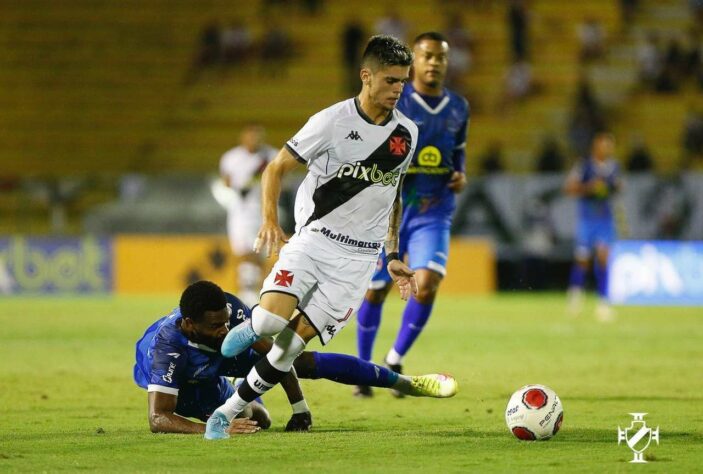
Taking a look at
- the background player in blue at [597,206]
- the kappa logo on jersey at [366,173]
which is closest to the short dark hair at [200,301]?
the kappa logo on jersey at [366,173]

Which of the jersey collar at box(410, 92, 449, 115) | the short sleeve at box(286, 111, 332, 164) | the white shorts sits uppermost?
the jersey collar at box(410, 92, 449, 115)

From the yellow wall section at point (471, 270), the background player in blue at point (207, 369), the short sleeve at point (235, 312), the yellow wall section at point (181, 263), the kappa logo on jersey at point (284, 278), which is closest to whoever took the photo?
the kappa logo on jersey at point (284, 278)

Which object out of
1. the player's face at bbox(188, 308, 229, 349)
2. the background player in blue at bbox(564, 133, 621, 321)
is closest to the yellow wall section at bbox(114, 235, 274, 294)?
the background player in blue at bbox(564, 133, 621, 321)

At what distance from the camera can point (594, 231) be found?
19.3 metres

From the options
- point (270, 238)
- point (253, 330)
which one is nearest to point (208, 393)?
point (253, 330)

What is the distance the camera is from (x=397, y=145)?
7.64 m

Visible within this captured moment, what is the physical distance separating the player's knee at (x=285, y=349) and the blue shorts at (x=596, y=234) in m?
12.6

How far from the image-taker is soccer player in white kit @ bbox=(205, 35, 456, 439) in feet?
23.9

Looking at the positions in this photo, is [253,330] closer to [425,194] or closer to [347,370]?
[347,370]

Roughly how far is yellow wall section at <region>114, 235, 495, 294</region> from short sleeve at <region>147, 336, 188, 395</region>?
15.0 meters

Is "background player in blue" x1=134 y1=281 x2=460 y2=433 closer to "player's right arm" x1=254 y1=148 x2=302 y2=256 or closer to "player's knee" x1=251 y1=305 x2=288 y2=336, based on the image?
"player's knee" x1=251 y1=305 x2=288 y2=336

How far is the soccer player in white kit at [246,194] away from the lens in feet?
61.4

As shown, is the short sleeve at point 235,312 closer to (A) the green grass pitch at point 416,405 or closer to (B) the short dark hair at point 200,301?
(B) the short dark hair at point 200,301

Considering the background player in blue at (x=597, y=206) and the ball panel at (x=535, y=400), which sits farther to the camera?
the background player in blue at (x=597, y=206)
